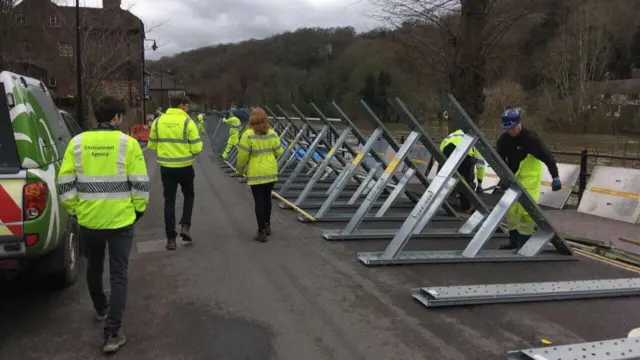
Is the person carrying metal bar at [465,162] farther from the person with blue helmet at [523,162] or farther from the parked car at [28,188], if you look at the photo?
the parked car at [28,188]

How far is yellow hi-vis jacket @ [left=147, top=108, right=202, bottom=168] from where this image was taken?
6.37 m

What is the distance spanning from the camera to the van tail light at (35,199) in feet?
12.4

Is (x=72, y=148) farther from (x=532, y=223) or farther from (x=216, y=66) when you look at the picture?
(x=216, y=66)

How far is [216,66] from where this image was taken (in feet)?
312

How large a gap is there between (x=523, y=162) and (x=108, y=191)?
491 centimetres

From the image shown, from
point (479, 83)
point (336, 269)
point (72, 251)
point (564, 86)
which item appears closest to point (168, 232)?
point (72, 251)

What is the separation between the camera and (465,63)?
10625 millimetres

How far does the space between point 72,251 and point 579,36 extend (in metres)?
61.5

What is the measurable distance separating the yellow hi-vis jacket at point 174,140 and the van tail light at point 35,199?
8.30ft

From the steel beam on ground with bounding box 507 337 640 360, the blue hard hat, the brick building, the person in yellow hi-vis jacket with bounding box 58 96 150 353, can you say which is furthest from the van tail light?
the brick building

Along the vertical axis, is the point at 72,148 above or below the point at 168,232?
above

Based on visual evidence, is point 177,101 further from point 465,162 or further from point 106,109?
point 465,162

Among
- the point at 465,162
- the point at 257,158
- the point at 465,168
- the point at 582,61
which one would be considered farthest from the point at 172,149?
the point at 582,61

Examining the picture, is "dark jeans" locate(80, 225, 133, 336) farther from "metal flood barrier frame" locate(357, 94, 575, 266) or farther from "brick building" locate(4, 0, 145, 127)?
"brick building" locate(4, 0, 145, 127)
